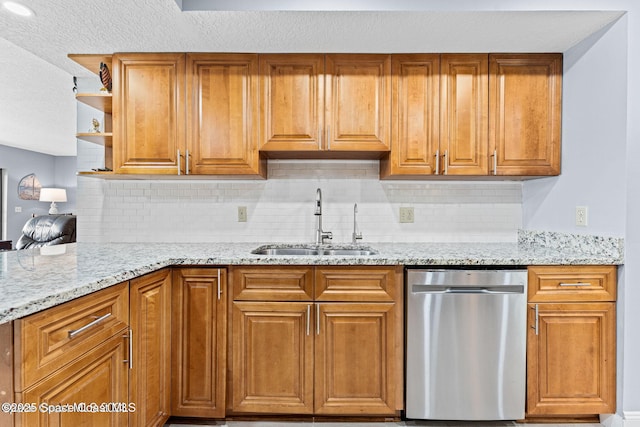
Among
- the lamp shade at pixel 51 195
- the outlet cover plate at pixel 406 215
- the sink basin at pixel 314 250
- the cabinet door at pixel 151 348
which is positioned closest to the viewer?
the cabinet door at pixel 151 348

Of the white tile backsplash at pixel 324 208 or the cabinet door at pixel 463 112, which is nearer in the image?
the cabinet door at pixel 463 112

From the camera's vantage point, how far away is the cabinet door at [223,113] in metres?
2.30

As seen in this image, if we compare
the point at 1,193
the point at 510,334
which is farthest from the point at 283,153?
the point at 1,193

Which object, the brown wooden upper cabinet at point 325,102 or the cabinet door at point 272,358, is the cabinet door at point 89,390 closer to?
the cabinet door at point 272,358

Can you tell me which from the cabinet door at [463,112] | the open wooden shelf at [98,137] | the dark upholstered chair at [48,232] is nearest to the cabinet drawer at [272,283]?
the cabinet door at [463,112]

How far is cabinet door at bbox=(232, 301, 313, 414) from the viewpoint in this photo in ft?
6.40

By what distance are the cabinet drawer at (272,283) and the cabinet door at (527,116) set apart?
4.43ft

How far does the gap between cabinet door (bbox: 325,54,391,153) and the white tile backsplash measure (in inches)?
15.5

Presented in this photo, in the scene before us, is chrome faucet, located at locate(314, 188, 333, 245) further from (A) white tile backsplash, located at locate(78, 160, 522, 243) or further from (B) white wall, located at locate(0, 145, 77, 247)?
(B) white wall, located at locate(0, 145, 77, 247)

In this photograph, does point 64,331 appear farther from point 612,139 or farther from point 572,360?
point 612,139

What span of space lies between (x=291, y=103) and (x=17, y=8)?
1397 mm

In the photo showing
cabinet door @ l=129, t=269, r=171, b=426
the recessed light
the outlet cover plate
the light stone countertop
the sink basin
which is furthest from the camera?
the outlet cover plate

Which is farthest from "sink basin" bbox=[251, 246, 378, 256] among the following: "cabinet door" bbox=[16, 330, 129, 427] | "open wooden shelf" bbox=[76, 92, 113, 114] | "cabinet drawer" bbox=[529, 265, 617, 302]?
"open wooden shelf" bbox=[76, 92, 113, 114]

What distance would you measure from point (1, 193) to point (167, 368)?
295 inches
